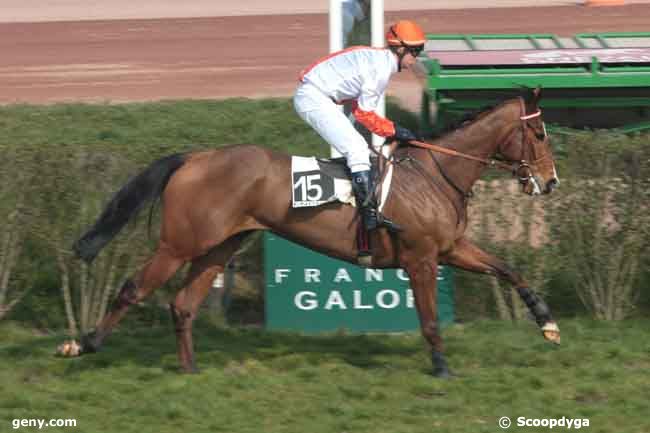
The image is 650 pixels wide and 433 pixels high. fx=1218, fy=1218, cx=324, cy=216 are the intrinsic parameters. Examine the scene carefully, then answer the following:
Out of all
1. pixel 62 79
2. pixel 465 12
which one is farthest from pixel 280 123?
pixel 465 12

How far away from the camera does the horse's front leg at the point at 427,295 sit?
24.0 feet

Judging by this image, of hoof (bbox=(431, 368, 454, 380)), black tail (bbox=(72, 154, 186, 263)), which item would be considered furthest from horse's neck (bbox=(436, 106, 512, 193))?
black tail (bbox=(72, 154, 186, 263))

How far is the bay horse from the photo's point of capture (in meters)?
7.28

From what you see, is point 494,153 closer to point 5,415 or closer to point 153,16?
point 5,415

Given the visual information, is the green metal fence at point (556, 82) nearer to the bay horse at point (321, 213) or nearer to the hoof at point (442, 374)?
the bay horse at point (321, 213)

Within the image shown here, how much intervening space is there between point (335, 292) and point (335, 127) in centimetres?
151

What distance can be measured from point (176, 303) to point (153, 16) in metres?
15.9

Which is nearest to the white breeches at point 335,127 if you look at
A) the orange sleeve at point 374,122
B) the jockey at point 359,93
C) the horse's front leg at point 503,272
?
the jockey at point 359,93

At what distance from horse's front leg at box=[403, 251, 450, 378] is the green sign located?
0.90m

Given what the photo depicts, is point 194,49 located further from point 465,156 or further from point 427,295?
point 427,295

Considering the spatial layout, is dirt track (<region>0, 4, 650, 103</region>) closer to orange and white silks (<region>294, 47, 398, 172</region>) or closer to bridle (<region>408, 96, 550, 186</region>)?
bridle (<region>408, 96, 550, 186</region>)

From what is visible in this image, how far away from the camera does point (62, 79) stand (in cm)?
1709

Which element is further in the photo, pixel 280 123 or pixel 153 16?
pixel 153 16

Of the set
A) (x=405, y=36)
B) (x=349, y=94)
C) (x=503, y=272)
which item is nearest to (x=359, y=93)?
(x=349, y=94)
